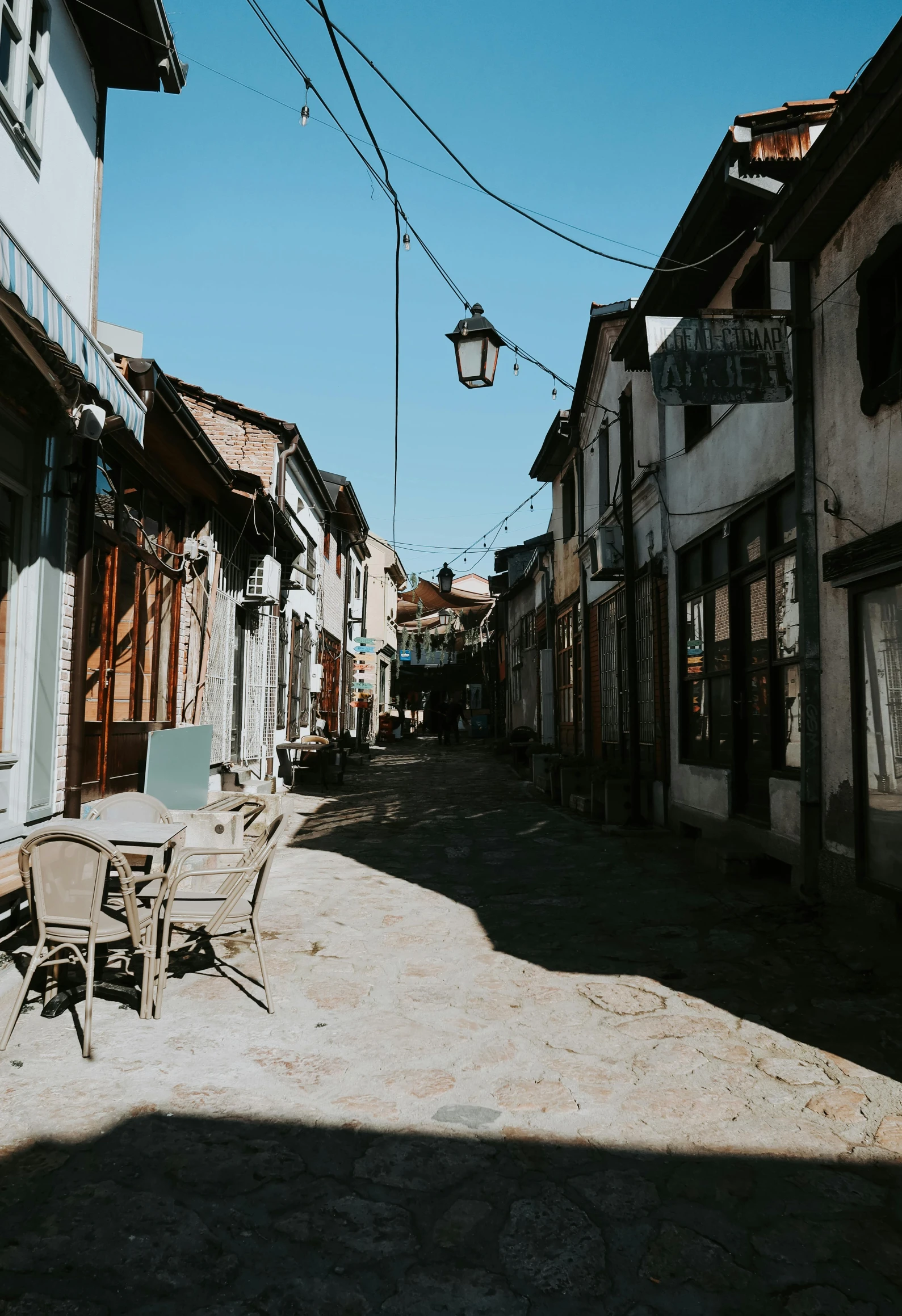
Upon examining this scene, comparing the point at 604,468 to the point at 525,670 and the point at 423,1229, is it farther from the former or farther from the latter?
the point at 423,1229

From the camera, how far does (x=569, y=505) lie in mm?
17984

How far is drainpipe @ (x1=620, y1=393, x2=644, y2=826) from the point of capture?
10.8 meters

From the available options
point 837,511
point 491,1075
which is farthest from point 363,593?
point 491,1075

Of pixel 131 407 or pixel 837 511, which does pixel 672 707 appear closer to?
pixel 837 511

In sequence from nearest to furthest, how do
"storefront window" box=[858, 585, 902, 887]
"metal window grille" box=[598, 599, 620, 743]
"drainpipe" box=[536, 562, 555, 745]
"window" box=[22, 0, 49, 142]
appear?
"storefront window" box=[858, 585, 902, 887]
"window" box=[22, 0, 49, 142]
"metal window grille" box=[598, 599, 620, 743]
"drainpipe" box=[536, 562, 555, 745]

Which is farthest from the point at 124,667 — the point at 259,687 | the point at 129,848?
the point at 259,687

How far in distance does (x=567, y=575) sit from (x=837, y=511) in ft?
38.3

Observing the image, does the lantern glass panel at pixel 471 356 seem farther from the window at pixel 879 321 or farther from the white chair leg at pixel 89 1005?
the white chair leg at pixel 89 1005

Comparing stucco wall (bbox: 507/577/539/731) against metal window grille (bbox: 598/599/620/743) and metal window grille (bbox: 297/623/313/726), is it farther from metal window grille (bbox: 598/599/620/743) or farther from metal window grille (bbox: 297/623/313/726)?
metal window grille (bbox: 598/599/620/743)

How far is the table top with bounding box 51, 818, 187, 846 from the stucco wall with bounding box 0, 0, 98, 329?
3410 millimetres

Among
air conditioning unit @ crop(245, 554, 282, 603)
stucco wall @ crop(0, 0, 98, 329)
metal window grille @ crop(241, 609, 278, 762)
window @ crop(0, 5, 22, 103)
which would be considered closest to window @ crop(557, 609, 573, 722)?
metal window grille @ crop(241, 609, 278, 762)

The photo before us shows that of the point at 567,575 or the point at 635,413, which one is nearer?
the point at 635,413

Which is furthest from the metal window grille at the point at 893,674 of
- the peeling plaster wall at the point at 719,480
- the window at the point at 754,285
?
the window at the point at 754,285

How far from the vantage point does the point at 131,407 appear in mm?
6098
